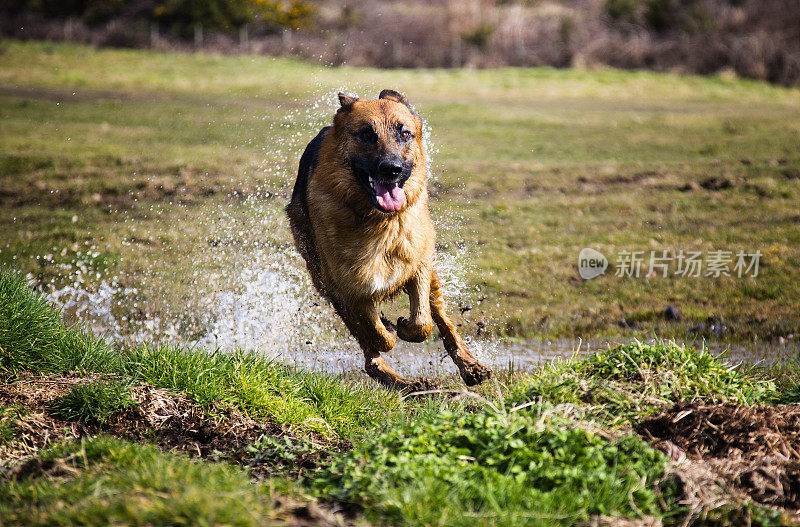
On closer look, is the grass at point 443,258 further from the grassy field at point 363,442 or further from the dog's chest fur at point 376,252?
the dog's chest fur at point 376,252

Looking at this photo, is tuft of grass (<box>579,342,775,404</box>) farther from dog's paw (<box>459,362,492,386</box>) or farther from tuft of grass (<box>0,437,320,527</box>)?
tuft of grass (<box>0,437,320,527</box>)

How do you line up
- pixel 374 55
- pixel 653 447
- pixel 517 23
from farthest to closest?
pixel 517 23 → pixel 374 55 → pixel 653 447

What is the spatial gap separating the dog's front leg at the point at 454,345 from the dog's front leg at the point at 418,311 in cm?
27

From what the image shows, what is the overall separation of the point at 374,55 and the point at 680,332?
718 inches

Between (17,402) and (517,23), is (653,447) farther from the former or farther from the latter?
(517,23)

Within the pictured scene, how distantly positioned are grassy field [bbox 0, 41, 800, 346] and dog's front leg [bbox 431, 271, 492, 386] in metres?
1.10

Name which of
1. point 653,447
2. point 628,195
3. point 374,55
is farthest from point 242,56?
point 653,447

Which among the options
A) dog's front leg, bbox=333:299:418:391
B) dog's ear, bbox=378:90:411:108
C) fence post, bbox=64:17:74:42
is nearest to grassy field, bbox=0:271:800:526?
dog's front leg, bbox=333:299:418:391

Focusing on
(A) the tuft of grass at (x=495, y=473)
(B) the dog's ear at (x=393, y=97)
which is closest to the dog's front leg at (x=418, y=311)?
(B) the dog's ear at (x=393, y=97)

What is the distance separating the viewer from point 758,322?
649cm

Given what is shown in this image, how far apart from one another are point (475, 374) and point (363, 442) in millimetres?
1628

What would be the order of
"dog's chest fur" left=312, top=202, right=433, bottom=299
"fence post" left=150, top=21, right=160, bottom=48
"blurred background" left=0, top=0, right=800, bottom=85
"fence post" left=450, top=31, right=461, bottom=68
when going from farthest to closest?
"fence post" left=150, top=21, right=160, bottom=48, "fence post" left=450, top=31, right=461, bottom=68, "blurred background" left=0, top=0, right=800, bottom=85, "dog's chest fur" left=312, top=202, right=433, bottom=299

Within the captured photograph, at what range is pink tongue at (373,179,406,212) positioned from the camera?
455 centimetres

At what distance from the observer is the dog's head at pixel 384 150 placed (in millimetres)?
4543
